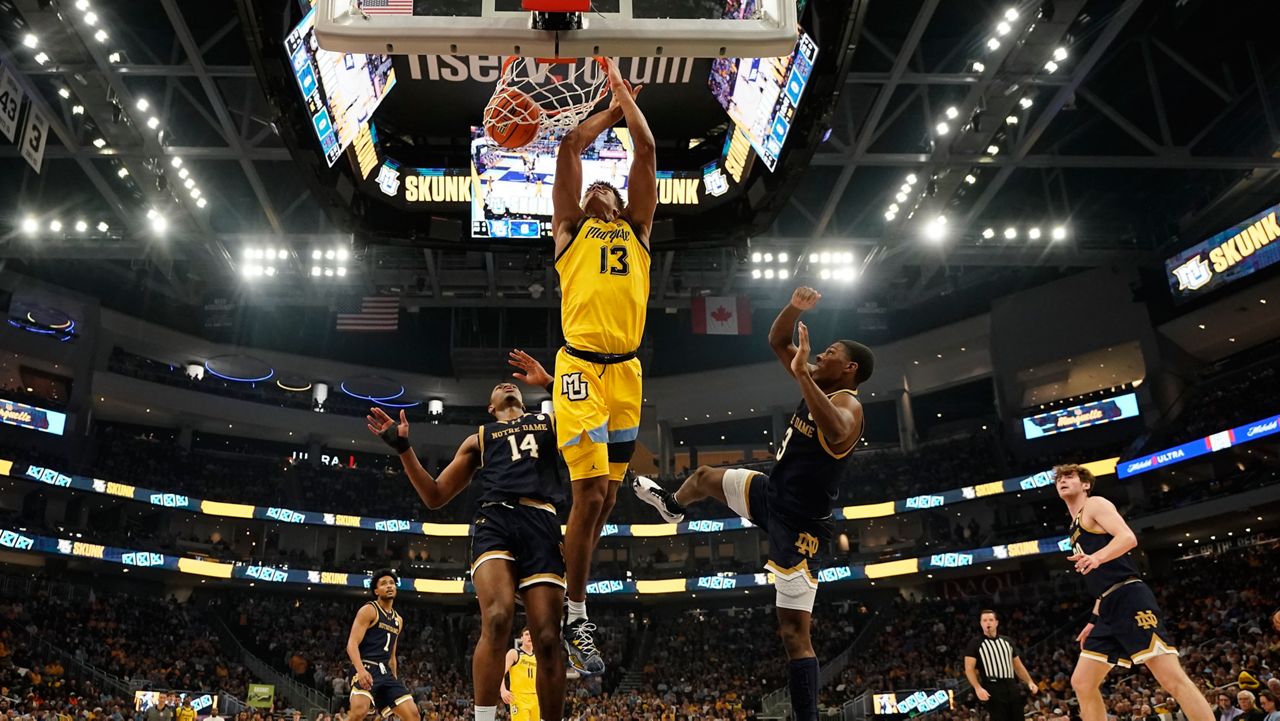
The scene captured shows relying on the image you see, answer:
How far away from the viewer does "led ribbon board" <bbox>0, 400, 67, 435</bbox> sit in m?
30.2

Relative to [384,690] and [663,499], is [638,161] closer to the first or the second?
[663,499]

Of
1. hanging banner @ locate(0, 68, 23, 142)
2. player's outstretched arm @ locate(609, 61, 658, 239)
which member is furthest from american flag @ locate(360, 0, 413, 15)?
hanging banner @ locate(0, 68, 23, 142)

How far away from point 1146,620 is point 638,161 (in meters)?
4.72

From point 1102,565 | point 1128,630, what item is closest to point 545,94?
point 1102,565

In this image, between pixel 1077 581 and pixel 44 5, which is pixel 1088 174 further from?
pixel 44 5

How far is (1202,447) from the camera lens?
25.4 metres

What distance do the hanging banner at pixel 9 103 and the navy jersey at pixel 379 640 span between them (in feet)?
39.6

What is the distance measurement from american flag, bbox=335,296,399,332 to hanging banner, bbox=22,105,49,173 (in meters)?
9.51

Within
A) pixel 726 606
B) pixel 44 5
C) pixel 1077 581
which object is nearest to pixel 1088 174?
pixel 1077 581

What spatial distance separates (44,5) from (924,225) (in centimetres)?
1872

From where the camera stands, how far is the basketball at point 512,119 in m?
6.81

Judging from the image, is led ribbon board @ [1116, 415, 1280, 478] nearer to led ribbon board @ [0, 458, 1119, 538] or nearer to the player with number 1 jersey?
led ribbon board @ [0, 458, 1119, 538]

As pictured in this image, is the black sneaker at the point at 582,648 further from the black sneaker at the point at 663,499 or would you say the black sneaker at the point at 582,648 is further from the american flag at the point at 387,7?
the american flag at the point at 387,7

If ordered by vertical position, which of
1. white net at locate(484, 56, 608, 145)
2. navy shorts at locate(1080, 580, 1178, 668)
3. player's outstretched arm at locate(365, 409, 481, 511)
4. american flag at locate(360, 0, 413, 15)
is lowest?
navy shorts at locate(1080, 580, 1178, 668)
